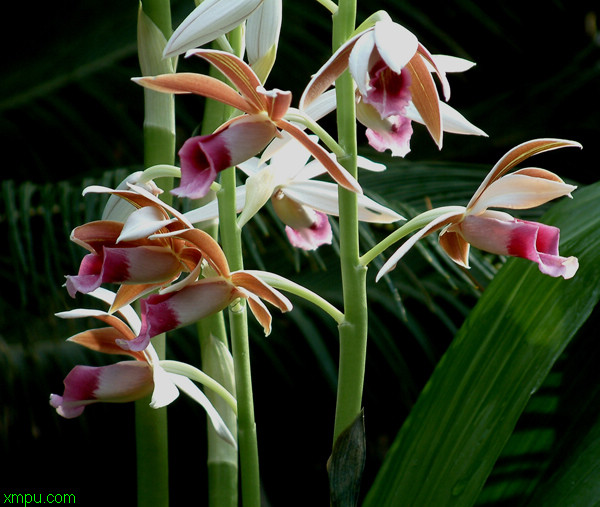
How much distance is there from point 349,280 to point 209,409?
13cm

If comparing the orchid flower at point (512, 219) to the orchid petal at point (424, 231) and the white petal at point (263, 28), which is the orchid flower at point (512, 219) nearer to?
the orchid petal at point (424, 231)

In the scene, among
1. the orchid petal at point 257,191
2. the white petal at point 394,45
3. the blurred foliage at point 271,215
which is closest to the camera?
the white petal at point 394,45

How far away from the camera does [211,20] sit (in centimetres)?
39


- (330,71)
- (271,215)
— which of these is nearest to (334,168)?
(330,71)

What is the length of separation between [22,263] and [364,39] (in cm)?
63

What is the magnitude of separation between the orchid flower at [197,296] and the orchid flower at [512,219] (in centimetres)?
8

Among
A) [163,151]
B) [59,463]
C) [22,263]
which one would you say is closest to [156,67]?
[163,151]

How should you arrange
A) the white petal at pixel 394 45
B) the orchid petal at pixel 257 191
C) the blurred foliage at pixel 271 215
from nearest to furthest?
1. the white petal at pixel 394 45
2. the orchid petal at pixel 257 191
3. the blurred foliage at pixel 271 215

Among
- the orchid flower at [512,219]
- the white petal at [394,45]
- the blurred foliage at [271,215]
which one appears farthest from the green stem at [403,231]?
the blurred foliage at [271,215]

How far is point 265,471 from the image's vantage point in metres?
1.15

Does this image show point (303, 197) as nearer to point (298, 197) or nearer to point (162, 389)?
point (298, 197)

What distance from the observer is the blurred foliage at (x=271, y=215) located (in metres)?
0.96

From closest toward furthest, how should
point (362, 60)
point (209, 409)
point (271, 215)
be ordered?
point (362, 60) < point (209, 409) < point (271, 215)

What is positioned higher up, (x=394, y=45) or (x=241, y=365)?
(x=394, y=45)
